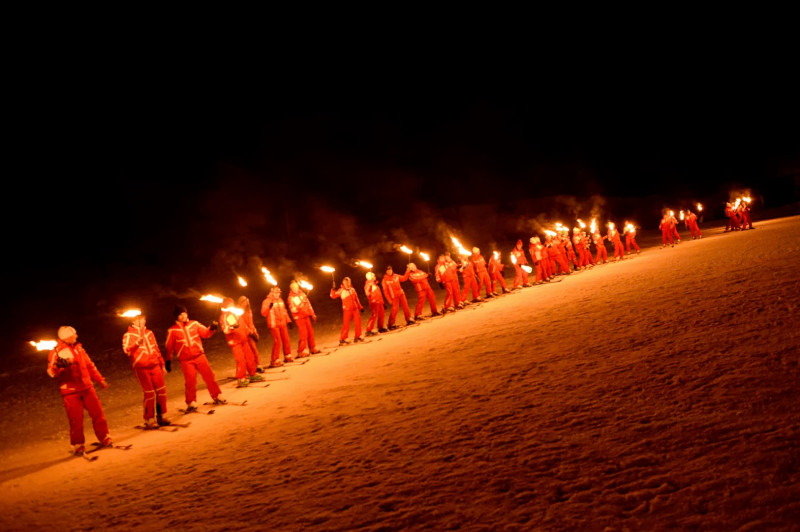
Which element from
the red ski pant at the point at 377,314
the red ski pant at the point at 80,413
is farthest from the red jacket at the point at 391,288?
the red ski pant at the point at 80,413

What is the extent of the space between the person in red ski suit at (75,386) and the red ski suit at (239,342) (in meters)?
A: 2.80

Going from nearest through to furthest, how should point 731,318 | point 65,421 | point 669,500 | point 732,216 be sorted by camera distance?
1. point 669,500
2. point 731,318
3. point 65,421
4. point 732,216

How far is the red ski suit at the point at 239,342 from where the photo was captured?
32.1 feet

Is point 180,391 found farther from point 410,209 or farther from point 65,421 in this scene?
point 410,209

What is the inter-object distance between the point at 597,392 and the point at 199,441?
5.14 m

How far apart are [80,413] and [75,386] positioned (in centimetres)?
43

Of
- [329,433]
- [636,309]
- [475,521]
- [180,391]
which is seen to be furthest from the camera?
[180,391]

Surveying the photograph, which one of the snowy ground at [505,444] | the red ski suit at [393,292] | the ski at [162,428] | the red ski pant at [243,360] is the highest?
the red ski suit at [393,292]

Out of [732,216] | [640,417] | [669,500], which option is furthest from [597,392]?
[732,216]

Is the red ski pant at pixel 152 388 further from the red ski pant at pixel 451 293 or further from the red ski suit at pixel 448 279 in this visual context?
the red ski pant at pixel 451 293

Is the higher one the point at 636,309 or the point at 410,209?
the point at 410,209

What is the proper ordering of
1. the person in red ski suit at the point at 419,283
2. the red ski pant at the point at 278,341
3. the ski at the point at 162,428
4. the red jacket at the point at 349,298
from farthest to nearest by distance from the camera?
1. the person in red ski suit at the point at 419,283
2. the red jacket at the point at 349,298
3. the red ski pant at the point at 278,341
4. the ski at the point at 162,428

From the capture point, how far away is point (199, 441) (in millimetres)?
6547

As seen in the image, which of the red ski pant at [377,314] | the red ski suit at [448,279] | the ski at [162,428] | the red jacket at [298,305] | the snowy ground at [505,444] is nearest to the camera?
the snowy ground at [505,444]
